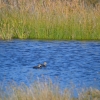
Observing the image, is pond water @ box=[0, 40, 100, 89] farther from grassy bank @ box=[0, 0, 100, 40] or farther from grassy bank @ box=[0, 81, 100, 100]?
grassy bank @ box=[0, 81, 100, 100]

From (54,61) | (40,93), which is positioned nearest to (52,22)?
(54,61)

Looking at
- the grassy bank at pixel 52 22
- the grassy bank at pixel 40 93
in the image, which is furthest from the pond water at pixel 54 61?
the grassy bank at pixel 40 93

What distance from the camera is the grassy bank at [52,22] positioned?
22.8 metres

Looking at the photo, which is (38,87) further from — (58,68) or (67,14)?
(67,14)

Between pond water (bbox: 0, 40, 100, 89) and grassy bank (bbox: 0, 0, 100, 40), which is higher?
grassy bank (bbox: 0, 0, 100, 40)

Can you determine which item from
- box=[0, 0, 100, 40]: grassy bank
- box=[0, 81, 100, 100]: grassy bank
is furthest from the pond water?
box=[0, 81, 100, 100]: grassy bank

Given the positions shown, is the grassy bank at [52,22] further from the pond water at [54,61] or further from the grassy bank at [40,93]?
the grassy bank at [40,93]

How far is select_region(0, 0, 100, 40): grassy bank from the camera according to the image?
22.8 metres

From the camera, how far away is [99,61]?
1755cm

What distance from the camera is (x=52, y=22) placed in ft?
75.4

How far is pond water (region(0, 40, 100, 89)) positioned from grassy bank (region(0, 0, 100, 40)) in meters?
0.80

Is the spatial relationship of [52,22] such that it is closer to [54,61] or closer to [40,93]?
[54,61]

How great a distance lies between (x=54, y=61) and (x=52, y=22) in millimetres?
5618

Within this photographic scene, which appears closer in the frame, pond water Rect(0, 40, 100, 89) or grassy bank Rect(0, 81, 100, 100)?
grassy bank Rect(0, 81, 100, 100)
